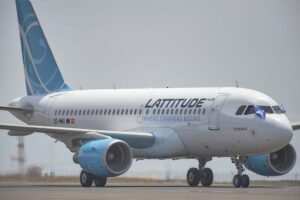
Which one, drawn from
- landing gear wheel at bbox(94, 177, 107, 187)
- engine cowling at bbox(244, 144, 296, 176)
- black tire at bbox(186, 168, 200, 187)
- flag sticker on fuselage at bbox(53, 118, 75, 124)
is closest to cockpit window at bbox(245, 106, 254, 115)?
engine cowling at bbox(244, 144, 296, 176)

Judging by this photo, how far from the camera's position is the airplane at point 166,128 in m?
45.6

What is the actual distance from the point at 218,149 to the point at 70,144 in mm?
8282

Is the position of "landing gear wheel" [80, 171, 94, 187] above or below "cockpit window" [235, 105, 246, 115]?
below

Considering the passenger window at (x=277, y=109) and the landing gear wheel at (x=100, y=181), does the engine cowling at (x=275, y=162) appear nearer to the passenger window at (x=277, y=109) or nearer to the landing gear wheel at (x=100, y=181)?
the passenger window at (x=277, y=109)

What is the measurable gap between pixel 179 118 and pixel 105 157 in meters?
5.17

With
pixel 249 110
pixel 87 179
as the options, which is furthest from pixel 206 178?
pixel 87 179

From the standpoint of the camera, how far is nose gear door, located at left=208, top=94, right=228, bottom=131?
153ft

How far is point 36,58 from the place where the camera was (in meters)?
60.4

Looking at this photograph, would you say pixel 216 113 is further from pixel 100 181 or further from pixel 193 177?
pixel 100 181

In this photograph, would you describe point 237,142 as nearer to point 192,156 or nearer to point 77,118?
point 192,156

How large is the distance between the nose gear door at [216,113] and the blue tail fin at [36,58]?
14512 mm

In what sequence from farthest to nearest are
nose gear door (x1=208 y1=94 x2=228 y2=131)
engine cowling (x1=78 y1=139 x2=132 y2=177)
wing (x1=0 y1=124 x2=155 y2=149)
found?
wing (x1=0 y1=124 x2=155 y2=149) < nose gear door (x1=208 y1=94 x2=228 y2=131) < engine cowling (x1=78 y1=139 x2=132 y2=177)

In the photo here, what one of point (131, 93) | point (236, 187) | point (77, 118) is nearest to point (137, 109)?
point (131, 93)

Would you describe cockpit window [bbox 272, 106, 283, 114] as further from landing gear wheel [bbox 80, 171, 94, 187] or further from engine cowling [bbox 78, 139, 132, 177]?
landing gear wheel [bbox 80, 171, 94, 187]
